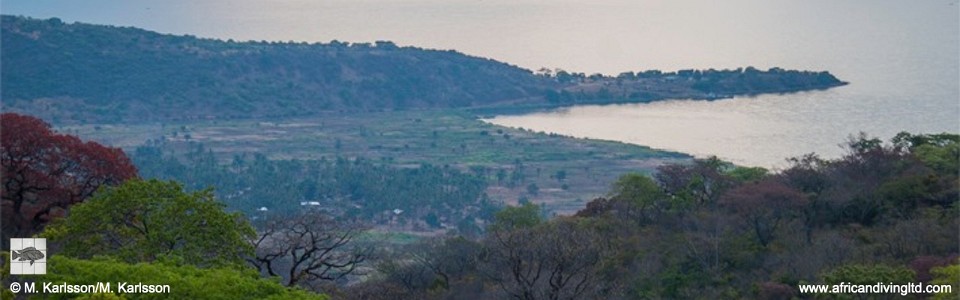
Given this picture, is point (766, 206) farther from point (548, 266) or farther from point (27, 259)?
point (27, 259)

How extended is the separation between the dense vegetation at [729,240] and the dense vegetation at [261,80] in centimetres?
3314

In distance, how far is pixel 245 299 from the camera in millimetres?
10281

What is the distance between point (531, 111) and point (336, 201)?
23.0 meters

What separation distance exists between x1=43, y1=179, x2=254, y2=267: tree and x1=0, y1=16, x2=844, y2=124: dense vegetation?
1491 inches

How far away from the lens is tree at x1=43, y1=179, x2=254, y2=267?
468 inches

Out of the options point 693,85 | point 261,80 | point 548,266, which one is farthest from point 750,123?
point 548,266

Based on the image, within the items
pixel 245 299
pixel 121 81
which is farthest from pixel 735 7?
pixel 245 299

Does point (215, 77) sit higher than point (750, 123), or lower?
higher

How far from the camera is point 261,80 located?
57.4 m

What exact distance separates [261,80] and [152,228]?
46045 mm

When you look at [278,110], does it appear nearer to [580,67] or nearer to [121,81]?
[121,81]

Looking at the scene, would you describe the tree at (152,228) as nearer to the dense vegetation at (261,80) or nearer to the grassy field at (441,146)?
the grassy field at (441,146)

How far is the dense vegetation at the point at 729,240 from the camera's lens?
14.4 meters

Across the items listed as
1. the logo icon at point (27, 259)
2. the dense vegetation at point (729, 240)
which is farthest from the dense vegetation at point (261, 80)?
the logo icon at point (27, 259)
